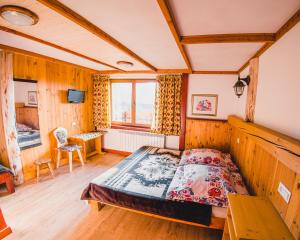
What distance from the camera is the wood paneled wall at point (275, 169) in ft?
3.61

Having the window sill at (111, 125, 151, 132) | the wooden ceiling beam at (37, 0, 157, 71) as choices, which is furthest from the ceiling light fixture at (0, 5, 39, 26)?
the window sill at (111, 125, 151, 132)

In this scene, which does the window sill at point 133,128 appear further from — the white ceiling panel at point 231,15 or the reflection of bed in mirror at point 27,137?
the white ceiling panel at point 231,15

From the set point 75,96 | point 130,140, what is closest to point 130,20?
point 75,96

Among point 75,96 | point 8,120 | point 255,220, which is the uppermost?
point 75,96

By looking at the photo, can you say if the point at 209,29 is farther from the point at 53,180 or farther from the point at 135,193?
the point at 53,180

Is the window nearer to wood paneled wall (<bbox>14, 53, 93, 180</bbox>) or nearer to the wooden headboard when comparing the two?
wood paneled wall (<bbox>14, 53, 93, 180</bbox>)

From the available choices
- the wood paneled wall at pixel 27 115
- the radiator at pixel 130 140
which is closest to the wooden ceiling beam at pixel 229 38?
the radiator at pixel 130 140

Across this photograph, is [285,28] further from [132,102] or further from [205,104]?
[132,102]

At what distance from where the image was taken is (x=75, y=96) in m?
4.05

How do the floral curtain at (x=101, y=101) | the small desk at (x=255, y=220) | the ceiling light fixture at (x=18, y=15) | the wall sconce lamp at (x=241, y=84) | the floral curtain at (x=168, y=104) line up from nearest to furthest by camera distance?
the small desk at (x=255, y=220), the ceiling light fixture at (x=18, y=15), the wall sconce lamp at (x=241, y=84), the floral curtain at (x=168, y=104), the floral curtain at (x=101, y=101)

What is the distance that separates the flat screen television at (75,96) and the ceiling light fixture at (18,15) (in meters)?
2.45

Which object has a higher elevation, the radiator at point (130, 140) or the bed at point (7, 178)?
the radiator at point (130, 140)

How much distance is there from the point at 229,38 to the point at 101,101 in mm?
3655

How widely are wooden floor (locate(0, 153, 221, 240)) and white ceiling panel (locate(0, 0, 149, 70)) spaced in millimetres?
2341
